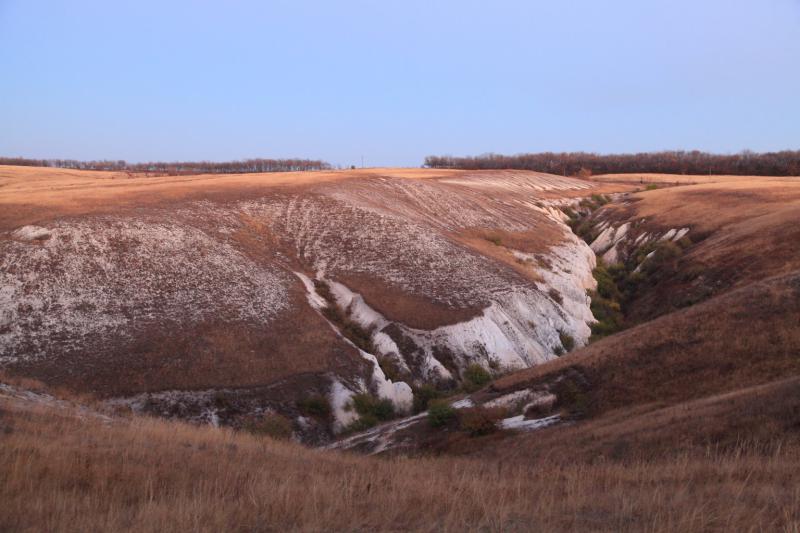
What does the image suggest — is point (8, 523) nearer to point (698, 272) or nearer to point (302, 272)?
point (302, 272)

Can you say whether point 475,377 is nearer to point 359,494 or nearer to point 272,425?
point 272,425

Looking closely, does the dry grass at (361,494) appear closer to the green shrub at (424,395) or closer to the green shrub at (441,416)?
the green shrub at (441,416)

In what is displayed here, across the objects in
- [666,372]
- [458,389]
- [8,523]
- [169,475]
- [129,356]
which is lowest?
[458,389]

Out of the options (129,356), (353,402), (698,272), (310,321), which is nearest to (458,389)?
(353,402)

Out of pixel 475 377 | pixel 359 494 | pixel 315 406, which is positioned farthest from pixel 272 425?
pixel 359 494

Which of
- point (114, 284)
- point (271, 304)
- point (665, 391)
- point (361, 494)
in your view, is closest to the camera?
point (361, 494)

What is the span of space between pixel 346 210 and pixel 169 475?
46341 mm

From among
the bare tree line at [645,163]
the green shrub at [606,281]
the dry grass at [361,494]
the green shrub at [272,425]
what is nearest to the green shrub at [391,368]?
the green shrub at [272,425]

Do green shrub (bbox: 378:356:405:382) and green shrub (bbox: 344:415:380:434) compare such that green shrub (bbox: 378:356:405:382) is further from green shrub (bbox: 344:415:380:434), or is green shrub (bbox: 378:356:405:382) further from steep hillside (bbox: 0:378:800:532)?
steep hillside (bbox: 0:378:800:532)

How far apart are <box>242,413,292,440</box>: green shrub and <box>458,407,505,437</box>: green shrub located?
7.56m

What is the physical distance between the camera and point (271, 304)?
3650 cm

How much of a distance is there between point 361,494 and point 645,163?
160 metres

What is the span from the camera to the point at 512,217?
6825 centimetres

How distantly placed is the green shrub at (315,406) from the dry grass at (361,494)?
16618 mm
